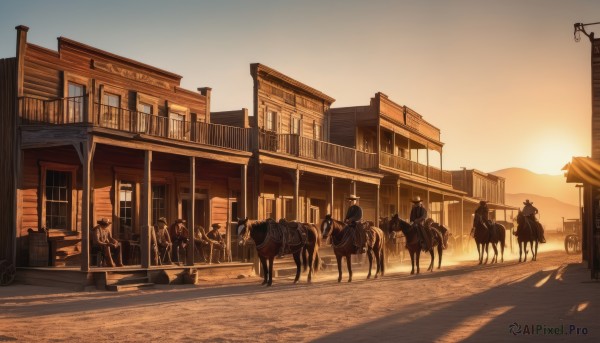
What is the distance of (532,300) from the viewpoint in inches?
547

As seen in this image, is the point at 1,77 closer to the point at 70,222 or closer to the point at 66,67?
the point at 66,67

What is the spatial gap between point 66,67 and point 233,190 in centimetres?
845

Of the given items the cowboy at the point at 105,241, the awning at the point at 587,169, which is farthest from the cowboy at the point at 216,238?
the awning at the point at 587,169

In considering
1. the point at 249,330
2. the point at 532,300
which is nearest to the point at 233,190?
the point at 532,300

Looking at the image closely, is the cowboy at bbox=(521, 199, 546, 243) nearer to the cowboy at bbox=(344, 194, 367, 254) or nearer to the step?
the cowboy at bbox=(344, 194, 367, 254)

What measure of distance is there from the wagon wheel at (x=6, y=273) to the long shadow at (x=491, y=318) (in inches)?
424

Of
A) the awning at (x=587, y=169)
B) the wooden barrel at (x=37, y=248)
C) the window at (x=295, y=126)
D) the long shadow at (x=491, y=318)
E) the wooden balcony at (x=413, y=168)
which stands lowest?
the long shadow at (x=491, y=318)

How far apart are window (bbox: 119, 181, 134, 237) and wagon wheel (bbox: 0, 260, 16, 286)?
13.2 ft

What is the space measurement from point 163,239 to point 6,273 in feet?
14.3

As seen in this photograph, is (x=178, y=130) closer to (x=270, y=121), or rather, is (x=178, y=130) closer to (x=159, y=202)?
(x=159, y=202)

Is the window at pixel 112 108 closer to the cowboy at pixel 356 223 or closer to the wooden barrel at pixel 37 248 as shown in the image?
the wooden barrel at pixel 37 248

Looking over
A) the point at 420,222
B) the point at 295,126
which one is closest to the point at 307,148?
the point at 295,126

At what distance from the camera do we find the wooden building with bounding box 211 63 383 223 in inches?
1009

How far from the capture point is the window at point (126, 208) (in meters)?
22.1
